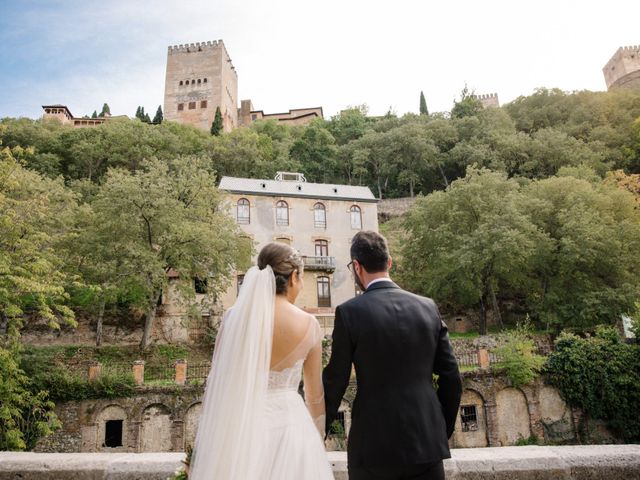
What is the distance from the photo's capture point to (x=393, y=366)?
277cm

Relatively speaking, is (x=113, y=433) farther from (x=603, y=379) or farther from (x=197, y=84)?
(x=197, y=84)

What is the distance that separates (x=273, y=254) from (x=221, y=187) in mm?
29322

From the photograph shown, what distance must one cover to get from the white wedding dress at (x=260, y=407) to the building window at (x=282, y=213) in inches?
1140

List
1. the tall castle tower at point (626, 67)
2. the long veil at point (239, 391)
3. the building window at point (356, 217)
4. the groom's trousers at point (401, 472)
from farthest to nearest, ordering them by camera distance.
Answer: the tall castle tower at point (626, 67) < the building window at point (356, 217) < the long veil at point (239, 391) < the groom's trousers at point (401, 472)

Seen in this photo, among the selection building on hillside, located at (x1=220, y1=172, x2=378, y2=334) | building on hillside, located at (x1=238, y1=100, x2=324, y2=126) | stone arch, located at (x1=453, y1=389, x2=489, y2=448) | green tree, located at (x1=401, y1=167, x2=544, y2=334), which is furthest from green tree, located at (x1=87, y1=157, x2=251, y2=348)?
building on hillside, located at (x1=238, y1=100, x2=324, y2=126)

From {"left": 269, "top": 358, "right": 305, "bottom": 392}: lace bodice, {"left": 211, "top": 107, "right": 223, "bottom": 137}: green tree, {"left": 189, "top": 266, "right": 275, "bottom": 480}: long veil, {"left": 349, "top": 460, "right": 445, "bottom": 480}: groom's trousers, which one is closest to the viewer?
{"left": 349, "top": 460, "right": 445, "bottom": 480}: groom's trousers

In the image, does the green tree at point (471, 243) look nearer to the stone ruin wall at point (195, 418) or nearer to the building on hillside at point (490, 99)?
the stone ruin wall at point (195, 418)

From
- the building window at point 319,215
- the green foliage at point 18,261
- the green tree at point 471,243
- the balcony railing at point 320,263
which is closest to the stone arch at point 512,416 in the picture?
the green tree at point 471,243

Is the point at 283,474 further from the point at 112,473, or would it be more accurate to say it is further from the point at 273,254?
the point at 112,473

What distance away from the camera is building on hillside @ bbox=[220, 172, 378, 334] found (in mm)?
31391

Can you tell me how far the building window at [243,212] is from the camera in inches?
1241

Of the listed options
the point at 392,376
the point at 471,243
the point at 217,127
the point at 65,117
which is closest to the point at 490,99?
the point at 217,127

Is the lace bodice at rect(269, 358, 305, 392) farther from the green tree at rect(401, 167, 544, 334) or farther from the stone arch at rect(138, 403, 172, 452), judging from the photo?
the green tree at rect(401, 167, 544, 334)

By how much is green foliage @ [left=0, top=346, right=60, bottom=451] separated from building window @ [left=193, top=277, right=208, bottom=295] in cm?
1033
